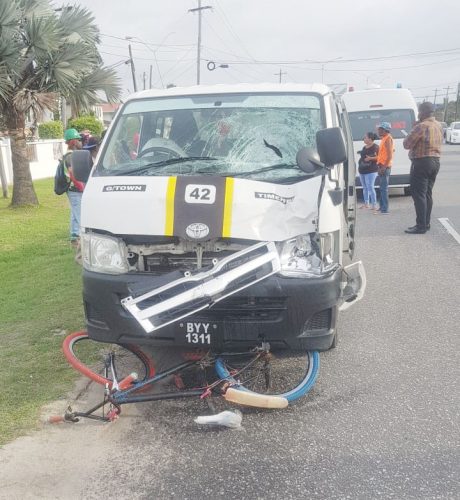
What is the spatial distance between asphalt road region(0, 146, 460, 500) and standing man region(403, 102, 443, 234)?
4943mm

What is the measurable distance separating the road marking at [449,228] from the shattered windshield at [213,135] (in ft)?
17.6

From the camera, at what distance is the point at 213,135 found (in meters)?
4.74

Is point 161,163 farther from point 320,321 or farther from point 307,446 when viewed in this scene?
point 307,446

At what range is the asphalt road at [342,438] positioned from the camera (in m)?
3.10

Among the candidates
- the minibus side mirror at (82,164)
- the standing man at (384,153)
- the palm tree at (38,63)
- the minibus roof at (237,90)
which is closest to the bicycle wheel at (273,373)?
the minibus side mirror at (82,164)

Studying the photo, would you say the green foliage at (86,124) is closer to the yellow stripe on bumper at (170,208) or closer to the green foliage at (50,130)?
the green foliage at (50,130)

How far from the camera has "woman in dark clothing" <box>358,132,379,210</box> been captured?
12094 mm

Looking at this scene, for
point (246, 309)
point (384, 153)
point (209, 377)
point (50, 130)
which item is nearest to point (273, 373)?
point (209, 377)

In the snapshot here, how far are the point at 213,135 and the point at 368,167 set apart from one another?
802 centimetres

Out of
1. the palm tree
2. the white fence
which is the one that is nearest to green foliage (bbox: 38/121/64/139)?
the white fence

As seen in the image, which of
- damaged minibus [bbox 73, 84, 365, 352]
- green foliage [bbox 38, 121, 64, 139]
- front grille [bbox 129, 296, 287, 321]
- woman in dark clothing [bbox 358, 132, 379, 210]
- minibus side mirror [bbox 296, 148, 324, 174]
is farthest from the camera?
green foliage [bbox 38, 121, 64, 139]

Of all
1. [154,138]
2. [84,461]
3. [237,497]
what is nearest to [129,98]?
[154,138]

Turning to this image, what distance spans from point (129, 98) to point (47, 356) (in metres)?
2.38

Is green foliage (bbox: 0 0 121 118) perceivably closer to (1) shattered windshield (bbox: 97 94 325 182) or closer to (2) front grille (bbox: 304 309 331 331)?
(1) shattered windshield (bbox: 97 94 325 182)
